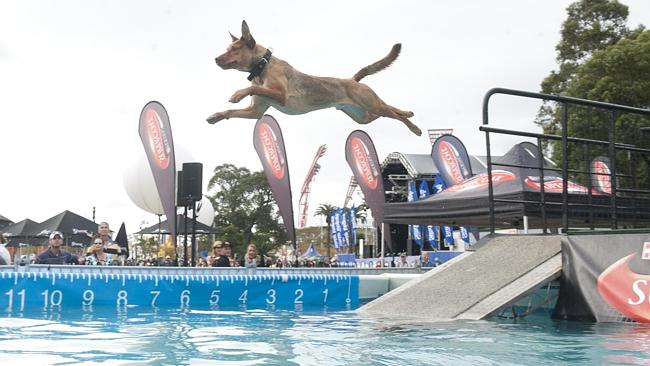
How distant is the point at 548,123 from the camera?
32125 mm

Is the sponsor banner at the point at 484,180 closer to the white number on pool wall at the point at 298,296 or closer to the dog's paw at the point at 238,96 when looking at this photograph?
the white number on pool wall at the point at 298,296

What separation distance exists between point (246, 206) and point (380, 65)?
5671 cm

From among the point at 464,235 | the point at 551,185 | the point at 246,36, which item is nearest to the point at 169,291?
the point at 246,36

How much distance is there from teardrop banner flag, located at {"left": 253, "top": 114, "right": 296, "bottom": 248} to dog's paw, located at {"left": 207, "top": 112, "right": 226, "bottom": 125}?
408 inches

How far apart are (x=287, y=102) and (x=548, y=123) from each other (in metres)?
26.0

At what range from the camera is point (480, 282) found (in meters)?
7.39

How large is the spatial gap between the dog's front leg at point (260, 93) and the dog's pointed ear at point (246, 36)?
0.60 metres

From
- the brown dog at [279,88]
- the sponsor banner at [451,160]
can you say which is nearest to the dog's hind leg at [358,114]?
the brown dog at [279,88]

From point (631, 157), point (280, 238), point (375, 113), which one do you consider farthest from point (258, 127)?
point (280, 238)

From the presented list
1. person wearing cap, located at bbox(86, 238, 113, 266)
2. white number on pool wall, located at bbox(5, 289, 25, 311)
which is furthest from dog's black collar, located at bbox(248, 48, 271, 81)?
white number on pool wall, located at bbox(5, 289, 25, 311)

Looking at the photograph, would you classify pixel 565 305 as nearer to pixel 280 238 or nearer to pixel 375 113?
pixel 375 113

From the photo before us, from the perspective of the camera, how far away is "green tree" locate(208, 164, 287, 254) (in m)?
64.3

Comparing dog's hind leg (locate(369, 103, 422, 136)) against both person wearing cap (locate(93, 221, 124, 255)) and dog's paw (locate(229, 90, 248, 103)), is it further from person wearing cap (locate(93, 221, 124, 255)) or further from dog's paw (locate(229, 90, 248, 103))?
person wearing cap (locate(93, 221, 124, 255))

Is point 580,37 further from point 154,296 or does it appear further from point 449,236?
point 154,296
